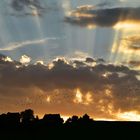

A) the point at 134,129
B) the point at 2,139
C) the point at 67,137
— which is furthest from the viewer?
the point at 2,139

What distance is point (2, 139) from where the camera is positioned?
300 ft

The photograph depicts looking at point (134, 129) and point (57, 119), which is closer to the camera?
point (134, 129)

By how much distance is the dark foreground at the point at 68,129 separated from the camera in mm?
80625

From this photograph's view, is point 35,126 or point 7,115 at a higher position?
point 7,115

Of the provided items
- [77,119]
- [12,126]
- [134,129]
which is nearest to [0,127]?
[12,126]

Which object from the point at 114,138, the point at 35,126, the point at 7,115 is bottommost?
the point at 114,138

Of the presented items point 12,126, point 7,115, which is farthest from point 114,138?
point 7,115

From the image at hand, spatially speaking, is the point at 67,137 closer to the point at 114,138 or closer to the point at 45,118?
the point at 114,138

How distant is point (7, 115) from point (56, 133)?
3342 centimetres

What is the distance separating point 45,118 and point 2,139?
14.9 m

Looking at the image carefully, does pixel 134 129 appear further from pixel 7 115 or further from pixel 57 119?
pixel 7 115

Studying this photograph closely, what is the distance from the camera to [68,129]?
8706 centimetres

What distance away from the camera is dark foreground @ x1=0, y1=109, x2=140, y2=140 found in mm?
80625

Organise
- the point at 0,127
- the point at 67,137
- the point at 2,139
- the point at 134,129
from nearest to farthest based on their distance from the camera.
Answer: the point at 134,129, the point at 67,137, the point at 2,139, the point at 0,127
